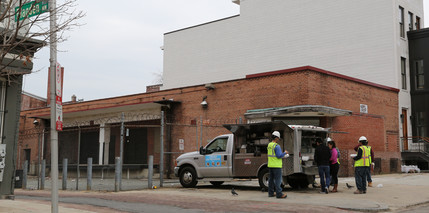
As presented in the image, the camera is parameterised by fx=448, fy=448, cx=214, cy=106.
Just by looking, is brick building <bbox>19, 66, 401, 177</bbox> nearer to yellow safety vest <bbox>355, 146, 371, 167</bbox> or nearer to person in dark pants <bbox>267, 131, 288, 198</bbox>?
yellow safety vest <bbox>355, 146, 371, 167</bbox>

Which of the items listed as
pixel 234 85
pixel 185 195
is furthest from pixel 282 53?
pixel 185 195

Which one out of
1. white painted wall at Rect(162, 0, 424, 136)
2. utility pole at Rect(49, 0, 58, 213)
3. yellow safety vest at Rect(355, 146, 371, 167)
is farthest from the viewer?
white painted wall at Rect(162, 0, 424, 136)

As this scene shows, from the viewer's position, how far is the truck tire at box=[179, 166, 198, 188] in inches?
671

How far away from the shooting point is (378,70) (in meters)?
30.1

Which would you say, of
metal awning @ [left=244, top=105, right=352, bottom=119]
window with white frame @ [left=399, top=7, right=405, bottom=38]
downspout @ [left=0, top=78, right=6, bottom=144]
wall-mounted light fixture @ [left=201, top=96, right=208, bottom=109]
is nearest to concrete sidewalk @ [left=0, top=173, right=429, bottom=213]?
downspout @ [left=0, top=78, right=6, bottom=144]

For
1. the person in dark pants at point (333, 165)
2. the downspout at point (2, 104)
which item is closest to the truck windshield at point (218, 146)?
the person in dark pants at point (333, 165)

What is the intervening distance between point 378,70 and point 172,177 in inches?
608

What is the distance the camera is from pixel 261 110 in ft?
76.0

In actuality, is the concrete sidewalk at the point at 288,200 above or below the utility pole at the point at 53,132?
below

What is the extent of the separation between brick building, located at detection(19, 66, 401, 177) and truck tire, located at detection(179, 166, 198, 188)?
7.24 feet

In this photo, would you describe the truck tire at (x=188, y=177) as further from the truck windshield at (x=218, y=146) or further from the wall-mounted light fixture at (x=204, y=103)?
the wall-mounted light fixture at (x=204, y=103)

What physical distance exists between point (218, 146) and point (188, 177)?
1727mm

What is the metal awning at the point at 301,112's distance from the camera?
20672 mm

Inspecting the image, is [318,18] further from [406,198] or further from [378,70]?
[406,198]
